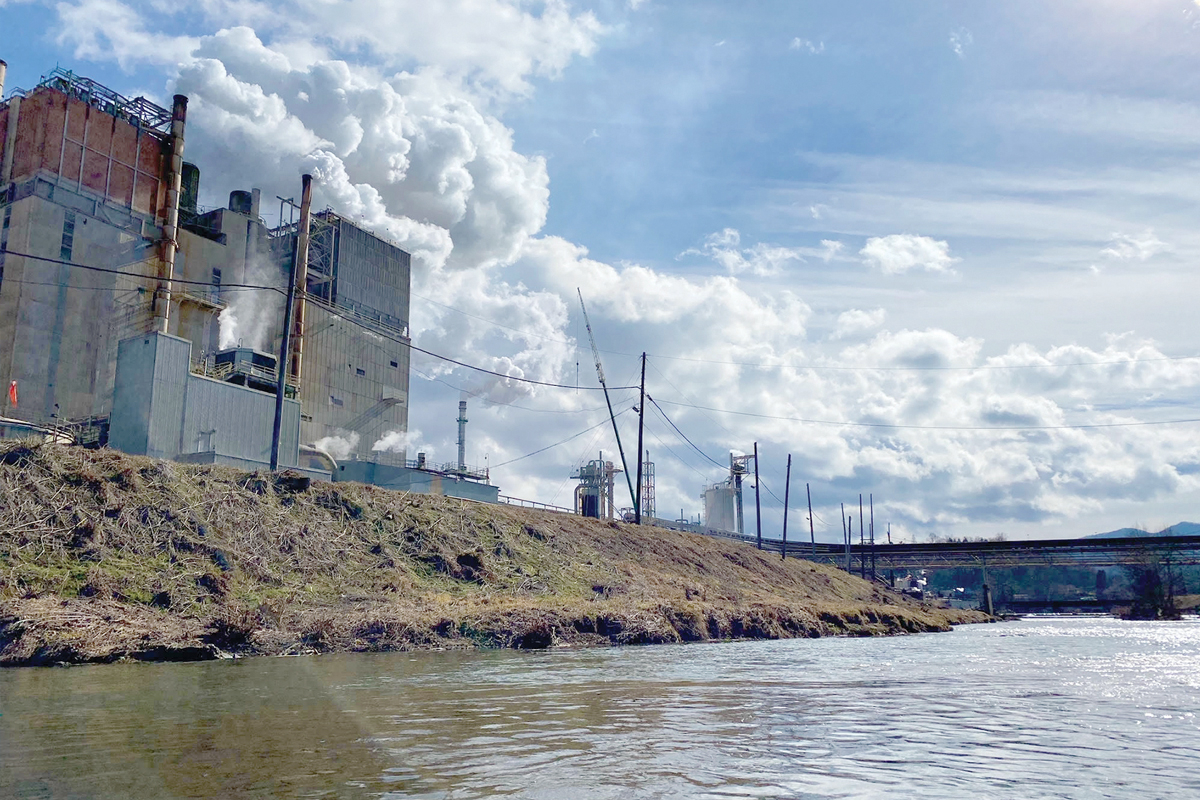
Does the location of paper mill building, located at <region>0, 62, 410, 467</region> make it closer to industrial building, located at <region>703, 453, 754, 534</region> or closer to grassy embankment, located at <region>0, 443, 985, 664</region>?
grassy embankment, located at <region>0, 443, 985, 664</region>

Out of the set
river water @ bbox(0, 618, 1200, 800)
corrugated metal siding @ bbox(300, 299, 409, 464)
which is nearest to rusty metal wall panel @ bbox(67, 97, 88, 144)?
corrugated metal siding @ bbox(300, 299, 409, 464)

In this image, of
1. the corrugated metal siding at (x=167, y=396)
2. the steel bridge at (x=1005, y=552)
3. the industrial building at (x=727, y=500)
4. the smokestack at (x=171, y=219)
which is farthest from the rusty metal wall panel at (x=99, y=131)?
the industrial building at (x=727, y=500)

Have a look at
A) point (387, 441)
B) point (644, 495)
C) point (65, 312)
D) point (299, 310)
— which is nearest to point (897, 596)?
point (644, 495)

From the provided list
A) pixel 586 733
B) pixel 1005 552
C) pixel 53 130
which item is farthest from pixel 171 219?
pixel 1005 552

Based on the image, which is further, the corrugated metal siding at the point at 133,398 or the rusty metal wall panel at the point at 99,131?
the rusty metal wall panel at the point at 99,131

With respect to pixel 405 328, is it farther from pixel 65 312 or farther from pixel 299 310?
pixel 65 312

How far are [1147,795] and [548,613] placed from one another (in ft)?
66.1

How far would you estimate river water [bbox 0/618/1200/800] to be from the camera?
659cm

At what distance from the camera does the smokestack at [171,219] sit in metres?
50.2

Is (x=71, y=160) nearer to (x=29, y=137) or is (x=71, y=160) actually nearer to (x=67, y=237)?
(x=29, y=137)

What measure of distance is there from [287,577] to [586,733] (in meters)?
20.6

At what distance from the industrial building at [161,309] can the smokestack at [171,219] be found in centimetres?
13

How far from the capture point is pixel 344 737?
27.8ft

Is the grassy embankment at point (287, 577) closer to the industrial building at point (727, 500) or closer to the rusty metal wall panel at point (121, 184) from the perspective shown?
Answer: the rusty metal wall panel at point (121, 184)
